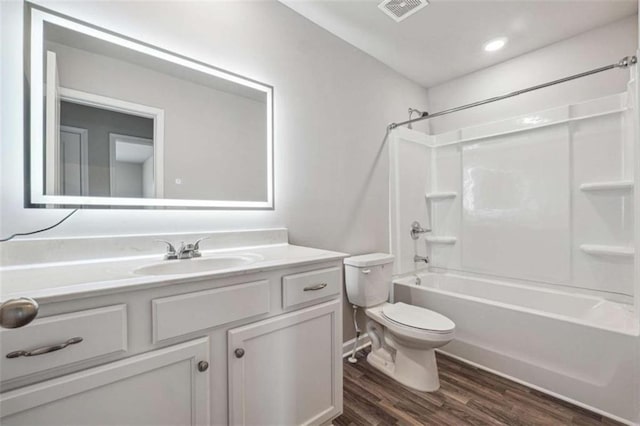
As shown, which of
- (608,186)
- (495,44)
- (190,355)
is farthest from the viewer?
(495,44)

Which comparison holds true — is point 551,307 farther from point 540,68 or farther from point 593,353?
point 540,68

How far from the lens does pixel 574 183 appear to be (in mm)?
2055

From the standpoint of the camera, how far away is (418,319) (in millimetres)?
1743

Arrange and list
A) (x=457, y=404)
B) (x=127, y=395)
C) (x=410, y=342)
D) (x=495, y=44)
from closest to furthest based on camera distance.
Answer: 1. (x=127, y=395)
2. (x=457, y=404)
3. (x=410, y=342)
4. (x=495, y=44)

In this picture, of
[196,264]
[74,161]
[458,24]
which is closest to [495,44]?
[458,24]

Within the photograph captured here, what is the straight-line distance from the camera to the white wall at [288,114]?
997mm

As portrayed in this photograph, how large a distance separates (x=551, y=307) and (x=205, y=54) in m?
2.93

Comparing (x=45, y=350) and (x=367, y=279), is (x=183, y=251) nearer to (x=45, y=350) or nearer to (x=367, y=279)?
(x=45, y=350)

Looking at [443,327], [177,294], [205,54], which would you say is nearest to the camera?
[177,294]

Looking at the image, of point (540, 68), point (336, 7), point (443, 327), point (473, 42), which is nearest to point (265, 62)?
→ point (336, 7)

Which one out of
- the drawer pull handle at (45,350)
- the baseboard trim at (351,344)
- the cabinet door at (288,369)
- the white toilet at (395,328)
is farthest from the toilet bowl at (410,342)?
the drawer pull handle at (45,350)

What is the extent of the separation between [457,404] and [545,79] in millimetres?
2586

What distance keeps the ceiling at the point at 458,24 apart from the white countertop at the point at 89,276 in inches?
66.9

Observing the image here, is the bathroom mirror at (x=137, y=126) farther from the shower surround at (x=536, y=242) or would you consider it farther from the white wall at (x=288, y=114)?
the shower surround at (x=536, y=242)
